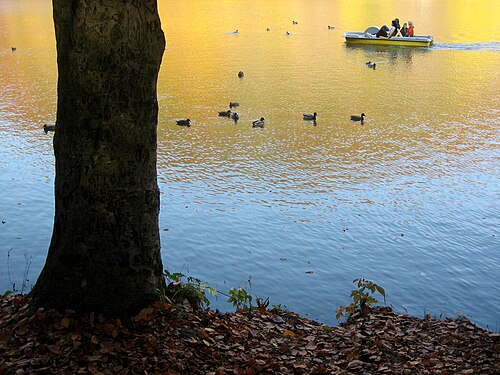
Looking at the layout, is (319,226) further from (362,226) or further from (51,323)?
(51,323)

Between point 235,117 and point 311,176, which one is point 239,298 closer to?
point 311,176

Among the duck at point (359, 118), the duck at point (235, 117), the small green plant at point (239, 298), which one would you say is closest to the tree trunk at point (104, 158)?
the small green plant at point (239, 298)

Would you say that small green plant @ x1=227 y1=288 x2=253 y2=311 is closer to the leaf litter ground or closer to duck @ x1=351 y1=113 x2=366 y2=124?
the leaf litter ground

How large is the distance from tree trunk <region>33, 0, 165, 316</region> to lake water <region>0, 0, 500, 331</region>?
309 centimetres

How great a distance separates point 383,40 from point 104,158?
33356mm

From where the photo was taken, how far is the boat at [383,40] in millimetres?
34656

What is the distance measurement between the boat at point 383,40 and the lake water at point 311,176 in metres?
3.85

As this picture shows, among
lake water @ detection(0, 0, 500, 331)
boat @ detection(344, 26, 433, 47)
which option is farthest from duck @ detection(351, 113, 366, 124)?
boat @ detection(344, 26, 433, 47)

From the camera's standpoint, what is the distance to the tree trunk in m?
4.80

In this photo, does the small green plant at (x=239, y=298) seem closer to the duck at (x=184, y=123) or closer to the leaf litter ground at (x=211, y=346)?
the leaf litter ground at (x=211, y=346)

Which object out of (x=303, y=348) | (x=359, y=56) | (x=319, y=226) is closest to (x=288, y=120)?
(x=319, y=226)

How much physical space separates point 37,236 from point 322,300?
4.62 metres

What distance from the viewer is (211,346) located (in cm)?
505

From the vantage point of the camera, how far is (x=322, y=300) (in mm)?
8258
